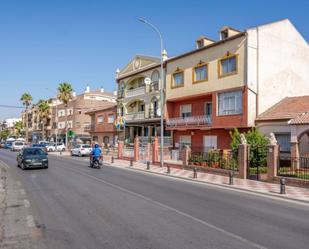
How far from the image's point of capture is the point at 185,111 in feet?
110

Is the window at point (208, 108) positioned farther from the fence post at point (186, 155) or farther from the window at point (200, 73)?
the fence post at point (186, 155)

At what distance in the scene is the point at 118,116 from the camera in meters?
44.6

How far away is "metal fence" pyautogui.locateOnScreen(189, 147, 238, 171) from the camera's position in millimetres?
20339

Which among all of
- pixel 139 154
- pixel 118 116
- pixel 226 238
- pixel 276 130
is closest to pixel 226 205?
pixel 226 238

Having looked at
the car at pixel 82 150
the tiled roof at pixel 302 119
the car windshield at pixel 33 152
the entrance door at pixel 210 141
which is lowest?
the car at pixel 82 150

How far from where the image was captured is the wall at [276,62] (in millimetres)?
25703

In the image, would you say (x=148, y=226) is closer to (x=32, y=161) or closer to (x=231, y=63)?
(x=32, y=161)

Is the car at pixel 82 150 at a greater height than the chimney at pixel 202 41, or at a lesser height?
lesser

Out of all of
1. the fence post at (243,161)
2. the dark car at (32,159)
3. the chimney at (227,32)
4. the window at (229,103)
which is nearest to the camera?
the fence post at (243,161)

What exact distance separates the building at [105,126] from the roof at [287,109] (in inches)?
1033

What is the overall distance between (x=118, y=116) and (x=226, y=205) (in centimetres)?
3483

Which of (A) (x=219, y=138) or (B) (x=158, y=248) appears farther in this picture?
(A) (x=219, y=138)

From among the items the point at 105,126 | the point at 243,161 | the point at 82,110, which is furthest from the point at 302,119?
the point at 82,110

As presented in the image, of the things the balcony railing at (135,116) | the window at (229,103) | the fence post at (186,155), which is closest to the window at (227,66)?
the window at (229,103)
